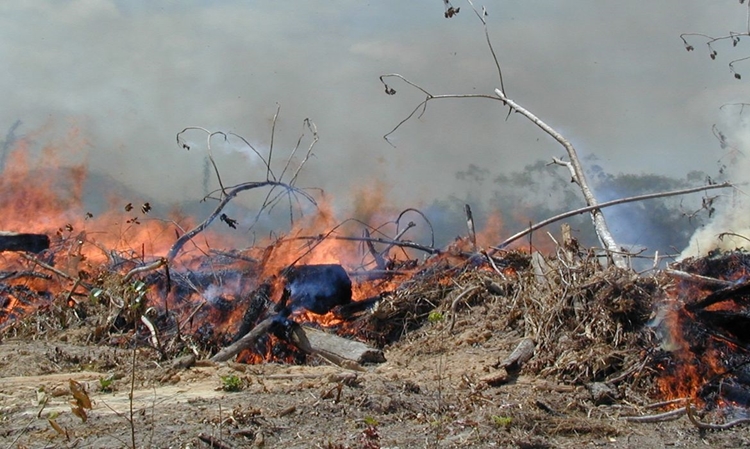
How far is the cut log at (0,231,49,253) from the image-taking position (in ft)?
37.2

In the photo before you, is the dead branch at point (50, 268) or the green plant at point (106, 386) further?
the dead branch at point (50, 268)

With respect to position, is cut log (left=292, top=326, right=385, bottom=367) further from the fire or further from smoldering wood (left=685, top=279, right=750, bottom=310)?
smoldering wood (left=685, top=279, right=750, bottom=310)

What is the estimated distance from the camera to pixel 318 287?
9.97 meters

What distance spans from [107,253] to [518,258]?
6379mm

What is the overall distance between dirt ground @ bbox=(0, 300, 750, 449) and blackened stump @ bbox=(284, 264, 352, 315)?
1963 millimetres

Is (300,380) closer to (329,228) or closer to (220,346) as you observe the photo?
(220,346)

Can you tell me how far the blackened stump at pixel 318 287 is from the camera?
981 cm

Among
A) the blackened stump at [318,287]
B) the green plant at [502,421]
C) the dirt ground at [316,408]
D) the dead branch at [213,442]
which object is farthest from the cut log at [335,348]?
the dead branch at [213,442]

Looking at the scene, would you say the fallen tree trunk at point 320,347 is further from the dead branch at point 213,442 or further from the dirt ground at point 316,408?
the dead branch at point 213,442

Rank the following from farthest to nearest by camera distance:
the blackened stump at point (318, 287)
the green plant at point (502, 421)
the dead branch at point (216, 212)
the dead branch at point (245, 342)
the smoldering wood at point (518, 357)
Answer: the dead branch at point (216, 212) → the blackened stump at point (318, 287) → the dead branch at point (245, 342) → the smoldering wood at point (518, 357) → the green plant at point (502, 421)

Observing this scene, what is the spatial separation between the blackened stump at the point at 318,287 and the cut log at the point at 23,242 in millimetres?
4575

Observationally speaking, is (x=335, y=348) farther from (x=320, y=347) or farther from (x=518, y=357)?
(x=518, y=357)

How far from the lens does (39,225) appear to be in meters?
12.8

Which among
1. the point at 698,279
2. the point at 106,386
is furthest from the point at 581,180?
the point at 106,386
